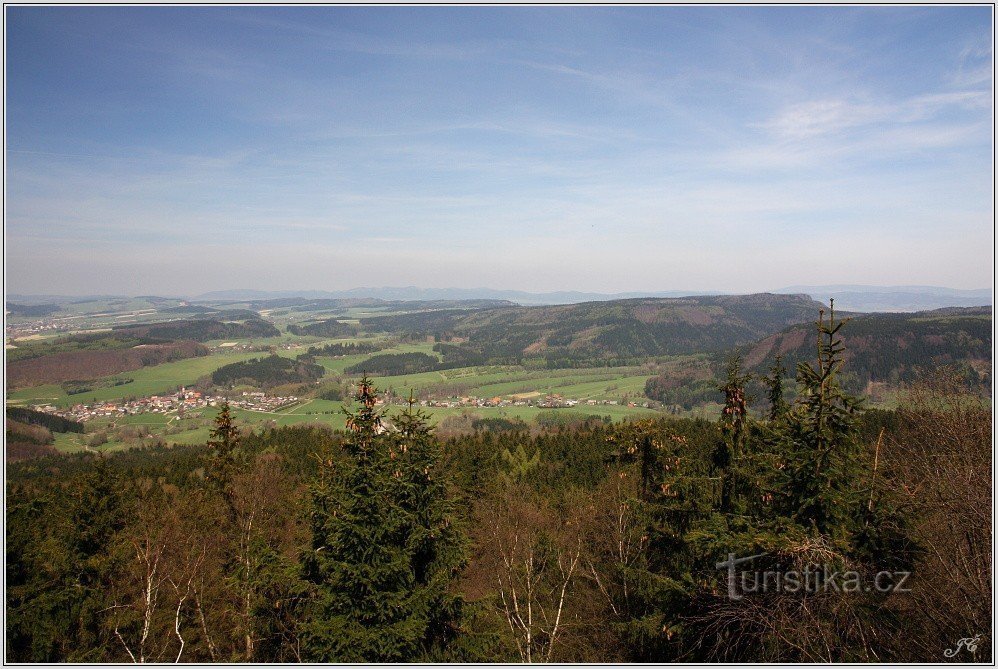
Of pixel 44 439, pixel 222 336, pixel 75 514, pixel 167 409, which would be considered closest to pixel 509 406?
pixel 167 409

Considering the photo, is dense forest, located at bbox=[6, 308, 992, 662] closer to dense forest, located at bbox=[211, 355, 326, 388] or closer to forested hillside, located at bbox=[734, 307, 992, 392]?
forested hillside, located at bbox=[734, 307, 992, 392]

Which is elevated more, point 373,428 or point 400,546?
point 373,428

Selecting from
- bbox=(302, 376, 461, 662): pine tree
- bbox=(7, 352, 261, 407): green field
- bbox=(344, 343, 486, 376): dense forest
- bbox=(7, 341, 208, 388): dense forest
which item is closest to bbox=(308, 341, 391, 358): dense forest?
bbox=(344, 343, 486, 376): dense forest

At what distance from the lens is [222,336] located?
16688 centimetres

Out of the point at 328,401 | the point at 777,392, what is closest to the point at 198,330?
the point at 328,401

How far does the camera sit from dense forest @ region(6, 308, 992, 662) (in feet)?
22.6

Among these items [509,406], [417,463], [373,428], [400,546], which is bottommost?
[509,406]

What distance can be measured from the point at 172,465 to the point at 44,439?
3706cm

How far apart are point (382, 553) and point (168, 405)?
84.2 meters

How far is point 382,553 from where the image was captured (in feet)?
35.0

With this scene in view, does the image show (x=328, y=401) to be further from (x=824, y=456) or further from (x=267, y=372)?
(x=824, y=456)

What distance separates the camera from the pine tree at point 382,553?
10.2 metres

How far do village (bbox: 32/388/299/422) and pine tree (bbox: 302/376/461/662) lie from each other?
226ft

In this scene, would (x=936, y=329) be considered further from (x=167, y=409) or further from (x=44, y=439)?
(x=44, y=439)
